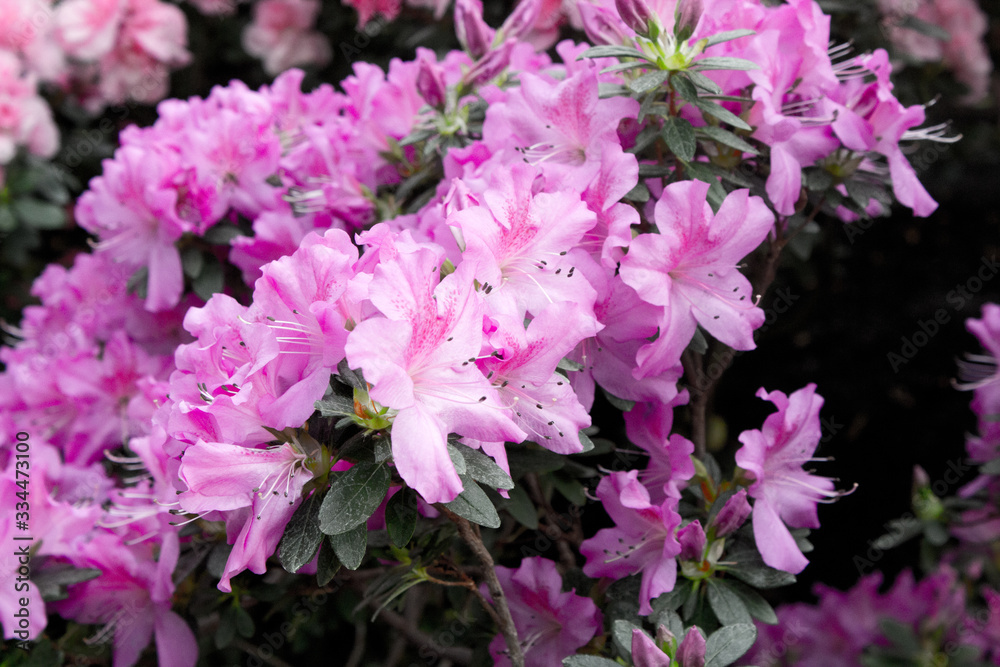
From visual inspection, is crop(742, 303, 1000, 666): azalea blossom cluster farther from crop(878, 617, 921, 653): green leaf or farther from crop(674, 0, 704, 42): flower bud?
crop(674, 0, 704, 42): flower bud

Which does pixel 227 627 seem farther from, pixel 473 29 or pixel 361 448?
pixel 473 29

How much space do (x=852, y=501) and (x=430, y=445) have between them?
84.4 inches

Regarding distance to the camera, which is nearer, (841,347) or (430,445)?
(430,445)

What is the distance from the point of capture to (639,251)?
3.47 ft

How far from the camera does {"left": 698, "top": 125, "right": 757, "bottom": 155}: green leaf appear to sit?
1.15 metres

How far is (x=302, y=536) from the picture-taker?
3.00 feet

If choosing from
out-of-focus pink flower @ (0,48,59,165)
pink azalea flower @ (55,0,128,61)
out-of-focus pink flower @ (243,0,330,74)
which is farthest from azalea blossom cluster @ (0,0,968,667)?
out-of-focus pink flower @ (243,0,330,74)

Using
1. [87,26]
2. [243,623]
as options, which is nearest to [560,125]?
[243,623]

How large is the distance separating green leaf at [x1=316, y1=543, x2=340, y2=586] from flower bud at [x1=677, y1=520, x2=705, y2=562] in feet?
1.53

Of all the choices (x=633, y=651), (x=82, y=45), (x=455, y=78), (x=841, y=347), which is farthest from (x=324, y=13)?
(x=633, y=651)

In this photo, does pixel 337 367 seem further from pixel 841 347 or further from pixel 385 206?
pixel 841 347

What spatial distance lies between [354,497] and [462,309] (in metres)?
0.23

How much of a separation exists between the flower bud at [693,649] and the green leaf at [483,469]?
11.5 inches

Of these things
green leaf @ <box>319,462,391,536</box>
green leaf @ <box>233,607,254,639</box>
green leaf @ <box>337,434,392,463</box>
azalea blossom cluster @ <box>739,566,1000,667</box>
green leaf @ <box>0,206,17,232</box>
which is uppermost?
green leaf @ <box>337,434,392,463</box>
